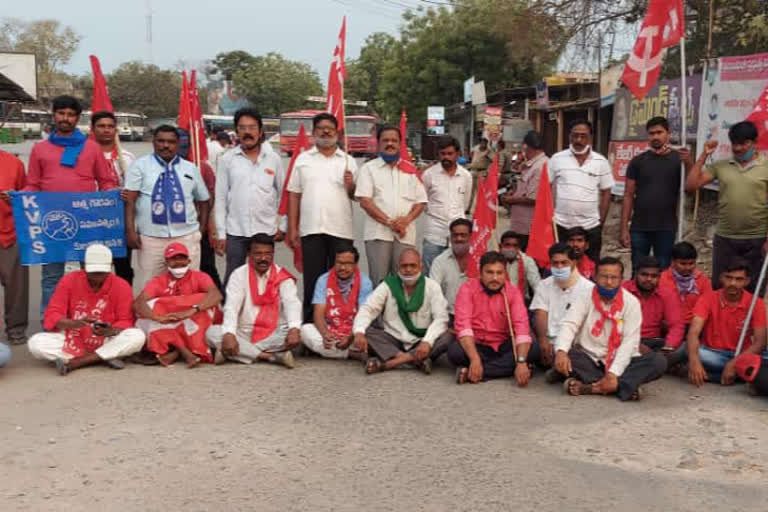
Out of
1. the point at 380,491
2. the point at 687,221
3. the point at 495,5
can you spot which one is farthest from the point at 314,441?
the point at 495,5

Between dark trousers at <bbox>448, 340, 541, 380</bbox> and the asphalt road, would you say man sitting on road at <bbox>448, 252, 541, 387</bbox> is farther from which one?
the asphalt road

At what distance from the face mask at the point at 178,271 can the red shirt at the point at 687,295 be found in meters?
3.72

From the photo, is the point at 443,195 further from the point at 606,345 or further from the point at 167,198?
the point at 167,198

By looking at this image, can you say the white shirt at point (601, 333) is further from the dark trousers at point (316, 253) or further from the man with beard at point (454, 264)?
the dark trousers at point (316, 253)

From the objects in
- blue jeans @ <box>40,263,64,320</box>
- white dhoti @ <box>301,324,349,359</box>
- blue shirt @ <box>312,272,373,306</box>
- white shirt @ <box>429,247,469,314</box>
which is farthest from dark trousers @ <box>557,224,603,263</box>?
blue jeans @ <box>40,263,64,320</box>

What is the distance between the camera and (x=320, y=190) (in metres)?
6.78

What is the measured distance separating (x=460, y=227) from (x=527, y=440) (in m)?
2.43

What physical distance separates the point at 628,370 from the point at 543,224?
1.63 m

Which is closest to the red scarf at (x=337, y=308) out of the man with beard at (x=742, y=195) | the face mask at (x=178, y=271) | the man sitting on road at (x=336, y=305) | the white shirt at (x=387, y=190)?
the man sitting on road at (x=336, y=305)

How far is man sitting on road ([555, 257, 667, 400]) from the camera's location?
5531 mm

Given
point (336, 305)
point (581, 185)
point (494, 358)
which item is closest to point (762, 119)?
point (581, 185)

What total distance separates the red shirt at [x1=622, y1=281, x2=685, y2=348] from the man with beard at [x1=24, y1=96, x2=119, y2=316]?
14.6 feet

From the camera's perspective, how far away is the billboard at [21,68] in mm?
33125

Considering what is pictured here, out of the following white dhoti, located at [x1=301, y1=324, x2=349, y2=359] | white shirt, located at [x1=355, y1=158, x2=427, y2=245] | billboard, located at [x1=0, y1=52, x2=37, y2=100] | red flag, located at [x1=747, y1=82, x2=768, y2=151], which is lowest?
white dhoti, located at [x1=301, y1=324, x2=349, y2=359]
